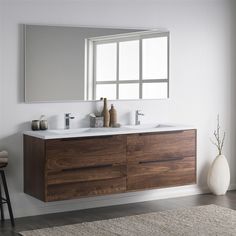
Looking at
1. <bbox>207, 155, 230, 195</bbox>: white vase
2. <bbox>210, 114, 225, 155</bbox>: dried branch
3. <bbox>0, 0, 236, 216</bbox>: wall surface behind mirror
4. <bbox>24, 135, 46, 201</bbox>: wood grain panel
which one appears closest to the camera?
<bbox>24, 135, 46, 201</bbox>: wood grain panel

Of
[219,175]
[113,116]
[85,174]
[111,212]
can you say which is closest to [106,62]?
[113,116]

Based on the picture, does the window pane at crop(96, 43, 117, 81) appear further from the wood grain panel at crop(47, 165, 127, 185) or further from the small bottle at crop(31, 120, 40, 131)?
the wood grain panel at crop(47, 165, 127, 185)

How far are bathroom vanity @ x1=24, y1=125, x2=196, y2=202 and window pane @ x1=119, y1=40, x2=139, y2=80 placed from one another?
59 cm

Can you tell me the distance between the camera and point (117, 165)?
5703mm

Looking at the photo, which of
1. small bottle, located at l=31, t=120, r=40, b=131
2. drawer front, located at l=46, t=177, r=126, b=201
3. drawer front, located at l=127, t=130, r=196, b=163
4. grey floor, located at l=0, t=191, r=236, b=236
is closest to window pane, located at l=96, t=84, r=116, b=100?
drawer front, located at l=127, t=130, r=196, b=163

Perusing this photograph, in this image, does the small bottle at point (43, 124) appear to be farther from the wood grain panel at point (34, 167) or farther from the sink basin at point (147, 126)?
the sink basin at point (147, 126)

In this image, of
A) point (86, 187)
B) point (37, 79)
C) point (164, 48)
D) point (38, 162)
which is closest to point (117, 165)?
point (86, 187)

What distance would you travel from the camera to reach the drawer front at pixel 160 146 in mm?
5809

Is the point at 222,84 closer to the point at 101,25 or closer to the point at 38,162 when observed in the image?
the point at 101,25

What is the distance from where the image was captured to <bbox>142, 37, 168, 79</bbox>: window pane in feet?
20.9

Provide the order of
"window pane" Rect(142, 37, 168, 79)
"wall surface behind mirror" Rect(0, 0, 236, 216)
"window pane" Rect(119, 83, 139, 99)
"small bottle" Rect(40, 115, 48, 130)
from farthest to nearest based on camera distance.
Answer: "window pane" Rect(142, 37, 168, 79) → "window pane" Rect(119, 83, 139, 99) → "small bottle" Rect(40, 115, 48, 130) → "wall surface behind mirror" Rect(0, 0, 236, 216)

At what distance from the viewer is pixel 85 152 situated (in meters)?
5.50

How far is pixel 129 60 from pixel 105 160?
4.04 feet

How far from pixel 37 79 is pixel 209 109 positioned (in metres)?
2.19
